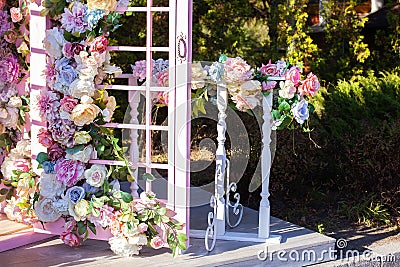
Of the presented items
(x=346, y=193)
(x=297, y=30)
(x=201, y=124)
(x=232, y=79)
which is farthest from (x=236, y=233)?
(x=297, y=30)

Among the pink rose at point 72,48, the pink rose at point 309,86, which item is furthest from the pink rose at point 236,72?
the pink rose at point 72,48

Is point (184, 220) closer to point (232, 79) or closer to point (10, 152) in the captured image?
point (232, 79)

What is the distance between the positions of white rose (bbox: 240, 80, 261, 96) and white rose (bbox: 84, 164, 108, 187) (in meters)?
1.00

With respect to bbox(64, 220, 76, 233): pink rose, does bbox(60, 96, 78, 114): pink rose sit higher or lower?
higher

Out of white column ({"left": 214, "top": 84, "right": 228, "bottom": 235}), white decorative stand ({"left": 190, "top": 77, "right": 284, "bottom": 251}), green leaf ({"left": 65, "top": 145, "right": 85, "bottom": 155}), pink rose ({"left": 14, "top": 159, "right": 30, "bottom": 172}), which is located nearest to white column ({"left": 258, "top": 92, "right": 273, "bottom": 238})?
white decorative stand ({"left": 190, "top": 77, "right": 284, "bottom": 251})

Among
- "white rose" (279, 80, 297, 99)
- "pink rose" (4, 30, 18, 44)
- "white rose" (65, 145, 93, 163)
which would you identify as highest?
"pink rose" (4, 30, 18, 44)

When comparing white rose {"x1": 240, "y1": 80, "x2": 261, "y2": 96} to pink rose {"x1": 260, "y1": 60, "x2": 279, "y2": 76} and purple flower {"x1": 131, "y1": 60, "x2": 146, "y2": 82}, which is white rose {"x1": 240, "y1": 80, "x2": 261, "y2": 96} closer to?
pink rose {"x1": 260, "y1": 60, "x2": 279, "y2": 76}

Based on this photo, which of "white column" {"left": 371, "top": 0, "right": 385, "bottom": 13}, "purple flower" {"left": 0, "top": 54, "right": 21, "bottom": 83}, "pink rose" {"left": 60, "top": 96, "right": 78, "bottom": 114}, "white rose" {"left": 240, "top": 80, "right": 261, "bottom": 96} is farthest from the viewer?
"white column" {"left": 371, "top": 0, "right": 385, "bottom": 13}

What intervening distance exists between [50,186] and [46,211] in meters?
0.19

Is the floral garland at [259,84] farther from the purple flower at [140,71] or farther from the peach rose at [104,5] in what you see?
the peach rose at [104,5]

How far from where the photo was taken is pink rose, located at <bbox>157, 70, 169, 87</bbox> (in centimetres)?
411

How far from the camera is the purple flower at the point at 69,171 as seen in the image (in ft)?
12.8

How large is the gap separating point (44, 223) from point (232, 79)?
4.92 feet

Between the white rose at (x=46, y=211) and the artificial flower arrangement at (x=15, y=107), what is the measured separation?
0.54 ft
